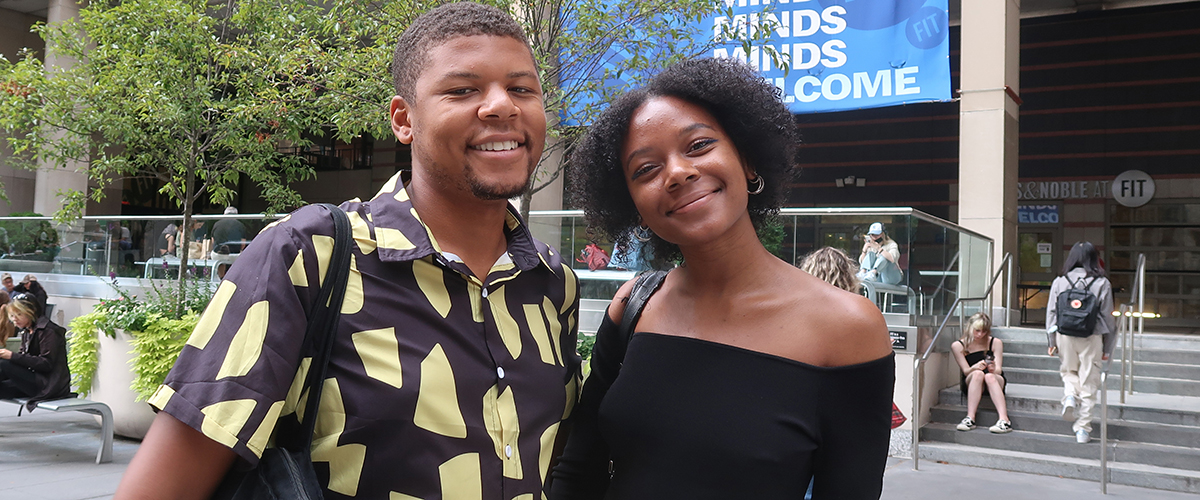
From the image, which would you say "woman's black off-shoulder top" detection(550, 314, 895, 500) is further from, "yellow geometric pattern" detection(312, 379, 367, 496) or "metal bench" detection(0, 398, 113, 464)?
"metal bench" detection(0, 398, 113, 464)

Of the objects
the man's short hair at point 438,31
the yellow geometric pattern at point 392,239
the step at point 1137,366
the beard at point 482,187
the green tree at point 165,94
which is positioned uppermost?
the green tree at point 165,94

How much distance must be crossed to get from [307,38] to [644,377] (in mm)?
6145

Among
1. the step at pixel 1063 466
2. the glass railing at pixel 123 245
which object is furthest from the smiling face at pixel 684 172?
the glass railing at pixel 123 245

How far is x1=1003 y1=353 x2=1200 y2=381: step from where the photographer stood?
1074cm

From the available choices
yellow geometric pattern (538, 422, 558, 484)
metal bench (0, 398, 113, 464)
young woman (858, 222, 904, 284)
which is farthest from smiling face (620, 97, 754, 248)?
young woman (858, 222, 904, 284)

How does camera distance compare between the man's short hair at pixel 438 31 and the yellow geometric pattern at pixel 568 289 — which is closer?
the man's short hair at pixel 438 31

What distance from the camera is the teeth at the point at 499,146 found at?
1.70m

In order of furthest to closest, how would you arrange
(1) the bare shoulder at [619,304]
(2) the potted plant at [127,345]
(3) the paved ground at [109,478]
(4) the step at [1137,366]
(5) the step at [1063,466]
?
(4) the step at [1137,366], (5) the step at [1063,466], (2) the potted plant at [127,345], (3) the paved ground at [109,478], (1) the bare shoulder at [619,304]

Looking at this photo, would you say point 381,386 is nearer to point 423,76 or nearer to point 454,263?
point 454,263

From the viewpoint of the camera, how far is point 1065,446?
891 centimetres

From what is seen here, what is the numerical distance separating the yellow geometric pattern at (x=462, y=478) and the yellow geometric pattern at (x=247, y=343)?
0.37m

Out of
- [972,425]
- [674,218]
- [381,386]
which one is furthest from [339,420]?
[972,425]

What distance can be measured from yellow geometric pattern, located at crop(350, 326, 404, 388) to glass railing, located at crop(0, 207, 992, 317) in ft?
16.4

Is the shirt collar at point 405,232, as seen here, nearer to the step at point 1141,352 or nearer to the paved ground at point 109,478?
the paved ground at point 109,478
